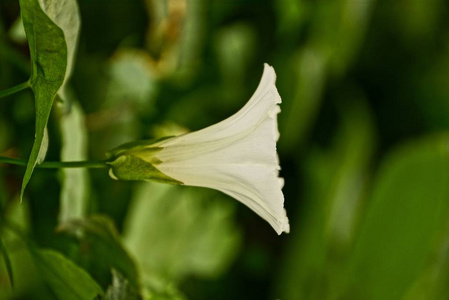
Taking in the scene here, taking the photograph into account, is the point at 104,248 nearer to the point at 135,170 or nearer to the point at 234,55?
the point at 135,170

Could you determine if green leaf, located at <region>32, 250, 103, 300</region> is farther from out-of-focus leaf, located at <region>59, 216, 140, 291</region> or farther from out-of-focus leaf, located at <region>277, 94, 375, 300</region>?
out-of-focus leaf, located at <region>277, 94, 375, 300</region>


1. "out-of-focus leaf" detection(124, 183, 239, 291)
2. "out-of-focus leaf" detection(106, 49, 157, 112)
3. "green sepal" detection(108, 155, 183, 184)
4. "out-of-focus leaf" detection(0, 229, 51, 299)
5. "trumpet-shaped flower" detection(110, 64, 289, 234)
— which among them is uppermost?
"out-of-focus leaf" detection(106, 49, 157, 112)

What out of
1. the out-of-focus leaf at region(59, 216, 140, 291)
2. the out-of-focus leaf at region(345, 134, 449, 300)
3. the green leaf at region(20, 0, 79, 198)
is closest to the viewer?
the green leaf at region(20, 0, 79, 198)

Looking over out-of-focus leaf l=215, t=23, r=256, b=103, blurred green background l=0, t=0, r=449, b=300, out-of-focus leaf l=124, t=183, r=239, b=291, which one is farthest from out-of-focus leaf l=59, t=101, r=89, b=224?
out-of-focus leaf l=215, t=23, r=256, b=103

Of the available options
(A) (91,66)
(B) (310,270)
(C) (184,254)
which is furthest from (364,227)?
(A) (91,66)

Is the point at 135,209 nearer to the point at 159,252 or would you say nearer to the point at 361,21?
the point at 159,252

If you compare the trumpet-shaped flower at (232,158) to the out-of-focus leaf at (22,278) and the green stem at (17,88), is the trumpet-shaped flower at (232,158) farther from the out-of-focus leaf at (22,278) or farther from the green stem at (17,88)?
the out-of-focus leaf at (22,278)
